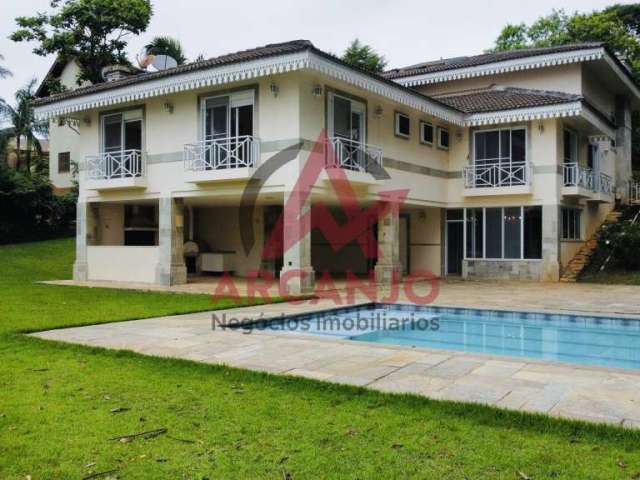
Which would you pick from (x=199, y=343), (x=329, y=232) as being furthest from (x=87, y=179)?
(x=199, y=343)

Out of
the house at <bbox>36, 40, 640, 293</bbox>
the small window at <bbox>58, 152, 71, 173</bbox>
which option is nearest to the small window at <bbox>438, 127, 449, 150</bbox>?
the house at <bbox>36, 40, 640, 293</bbox>

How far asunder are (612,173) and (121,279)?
20917mm

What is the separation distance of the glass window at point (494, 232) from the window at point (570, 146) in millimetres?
3145

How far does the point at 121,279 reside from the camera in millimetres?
18250

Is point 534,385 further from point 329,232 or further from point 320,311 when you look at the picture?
point 329,232

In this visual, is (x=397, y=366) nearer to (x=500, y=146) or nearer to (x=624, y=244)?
(x=500, y=146)

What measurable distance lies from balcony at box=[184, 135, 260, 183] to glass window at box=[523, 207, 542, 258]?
999 cm

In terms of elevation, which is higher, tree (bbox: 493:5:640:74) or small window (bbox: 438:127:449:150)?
tree (bbox: 493:5:640:74)

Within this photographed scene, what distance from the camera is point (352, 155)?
16.5 meters

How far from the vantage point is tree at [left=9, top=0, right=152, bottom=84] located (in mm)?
30391

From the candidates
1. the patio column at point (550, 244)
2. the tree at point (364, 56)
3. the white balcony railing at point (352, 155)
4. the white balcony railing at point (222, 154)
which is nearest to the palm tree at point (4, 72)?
the white balcony railing at point (222, 154)

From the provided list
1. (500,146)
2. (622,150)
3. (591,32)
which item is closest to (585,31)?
(591,32)

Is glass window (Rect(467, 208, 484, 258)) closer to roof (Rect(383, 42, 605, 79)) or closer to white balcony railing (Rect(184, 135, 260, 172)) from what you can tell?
roof (Rect(383, 42, 605, 79))

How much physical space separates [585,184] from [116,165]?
52.9 feet
